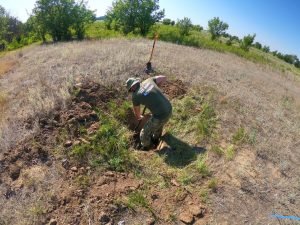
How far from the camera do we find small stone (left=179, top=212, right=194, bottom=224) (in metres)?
4.41

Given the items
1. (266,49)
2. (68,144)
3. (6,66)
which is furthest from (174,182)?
(266,49)

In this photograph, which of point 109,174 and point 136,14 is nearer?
point 109,174

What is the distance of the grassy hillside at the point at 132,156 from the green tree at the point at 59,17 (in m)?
11.5

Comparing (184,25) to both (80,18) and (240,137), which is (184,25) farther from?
(240,137)

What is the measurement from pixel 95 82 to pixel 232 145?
11.2ft

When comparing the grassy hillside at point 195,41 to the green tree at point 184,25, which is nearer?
the grassy hillside at point 195,41

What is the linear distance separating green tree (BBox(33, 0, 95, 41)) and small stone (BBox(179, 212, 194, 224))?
16965 mm

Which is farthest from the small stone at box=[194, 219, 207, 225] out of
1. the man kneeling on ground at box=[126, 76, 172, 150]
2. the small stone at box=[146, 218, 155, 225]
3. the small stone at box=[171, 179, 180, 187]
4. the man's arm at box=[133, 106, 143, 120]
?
the man's arm at box=[133, 106, 143, 120]

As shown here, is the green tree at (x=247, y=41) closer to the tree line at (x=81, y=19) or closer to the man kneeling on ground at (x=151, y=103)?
the tree line at (x=81, y=19)

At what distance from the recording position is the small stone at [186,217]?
4.41 metres

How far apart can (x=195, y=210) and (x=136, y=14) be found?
1843 cm

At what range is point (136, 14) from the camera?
69.7 ft

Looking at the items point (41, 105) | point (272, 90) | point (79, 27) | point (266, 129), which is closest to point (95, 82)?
point (41, 105)

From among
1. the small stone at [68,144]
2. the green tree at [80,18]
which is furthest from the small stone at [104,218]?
the green tree at [80,18]
